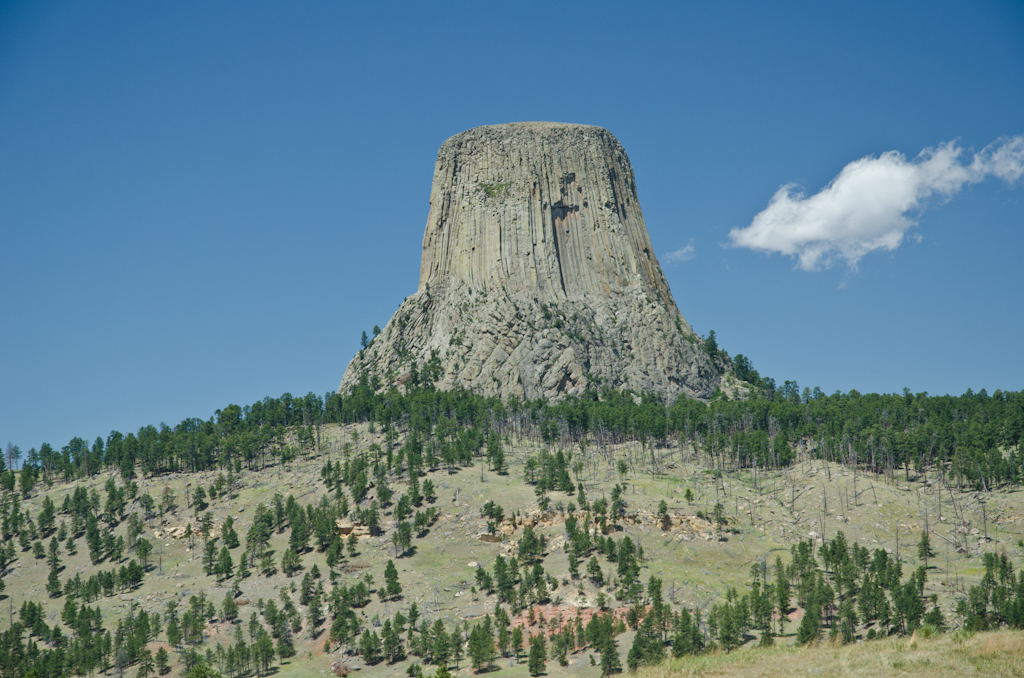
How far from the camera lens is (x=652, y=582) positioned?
131125mm

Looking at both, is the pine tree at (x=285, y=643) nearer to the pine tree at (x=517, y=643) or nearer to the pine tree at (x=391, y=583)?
the pine tree at (x=391, y=583)

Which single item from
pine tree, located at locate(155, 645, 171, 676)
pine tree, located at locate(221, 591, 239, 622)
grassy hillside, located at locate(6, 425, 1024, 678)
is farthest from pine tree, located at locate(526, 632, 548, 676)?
pine tree, located at locate(155, 645, 171, 676)

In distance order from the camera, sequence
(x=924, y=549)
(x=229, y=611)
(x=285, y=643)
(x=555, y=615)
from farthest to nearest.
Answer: (x=924, y=549) < (x=229, y=611) < (x=285, y=643) < (x=555, y=615)

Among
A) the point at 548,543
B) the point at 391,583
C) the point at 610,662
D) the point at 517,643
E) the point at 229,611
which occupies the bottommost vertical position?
the point at 517,643

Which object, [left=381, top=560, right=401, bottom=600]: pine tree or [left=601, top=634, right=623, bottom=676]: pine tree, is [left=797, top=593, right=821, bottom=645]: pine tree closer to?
[left=601, top=634, right=623, bottom=676]: pine tree

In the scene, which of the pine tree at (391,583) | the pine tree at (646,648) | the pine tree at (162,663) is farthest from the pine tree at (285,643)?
the pine tree at (646,648)

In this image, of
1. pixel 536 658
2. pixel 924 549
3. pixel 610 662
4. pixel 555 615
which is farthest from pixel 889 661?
pixel 924 549

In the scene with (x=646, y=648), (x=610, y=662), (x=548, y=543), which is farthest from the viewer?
(x=548, y=543)

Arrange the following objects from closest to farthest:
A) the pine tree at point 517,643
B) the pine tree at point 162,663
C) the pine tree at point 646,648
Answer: the pine tree at point 646,648 < the pine tree at point 517,643 < the pine tree at point 162,663

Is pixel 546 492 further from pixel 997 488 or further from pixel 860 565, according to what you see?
pixel 997 488

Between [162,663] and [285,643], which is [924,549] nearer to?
Result: [285,643]

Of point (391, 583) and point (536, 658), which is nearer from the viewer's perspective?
point (536, 658)

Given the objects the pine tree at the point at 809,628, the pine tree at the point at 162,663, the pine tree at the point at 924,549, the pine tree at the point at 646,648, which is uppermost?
the pine tree at the point at 924,549

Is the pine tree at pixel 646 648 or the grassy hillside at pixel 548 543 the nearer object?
the pine tree at pixel 646 648
